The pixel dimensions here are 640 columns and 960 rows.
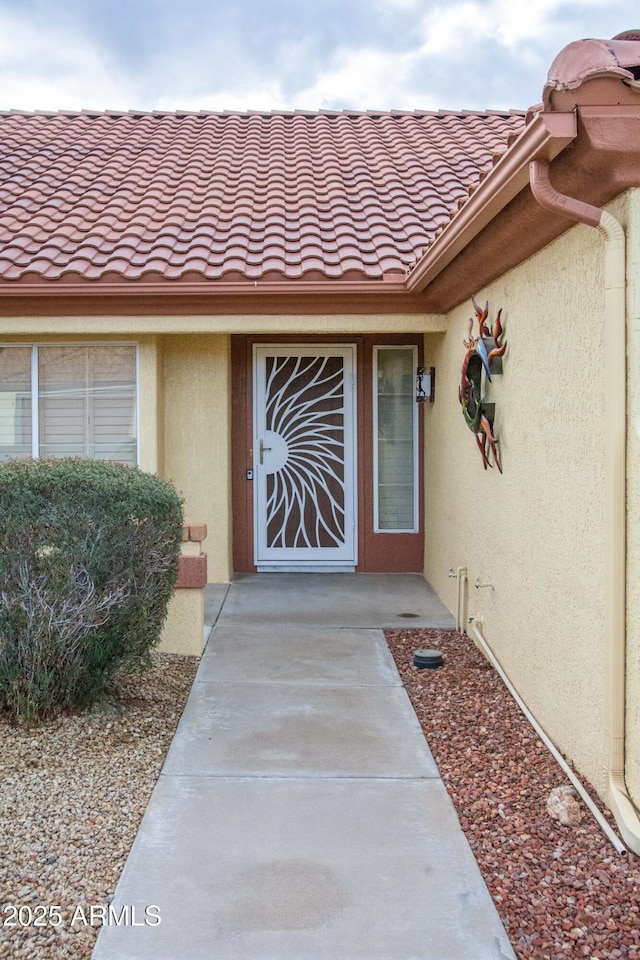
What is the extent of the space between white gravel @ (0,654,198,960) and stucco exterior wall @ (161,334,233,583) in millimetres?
3348

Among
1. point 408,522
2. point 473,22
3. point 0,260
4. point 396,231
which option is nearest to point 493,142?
point 396,231

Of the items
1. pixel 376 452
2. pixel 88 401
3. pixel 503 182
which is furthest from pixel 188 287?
pixel 503 182

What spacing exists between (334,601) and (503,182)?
4.81m

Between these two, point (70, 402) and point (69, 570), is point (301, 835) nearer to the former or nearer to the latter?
point (69, 570)

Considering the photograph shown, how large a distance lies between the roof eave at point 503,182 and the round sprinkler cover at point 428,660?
9.19 ft

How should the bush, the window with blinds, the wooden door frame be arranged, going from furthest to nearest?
the wooden door frame
the window with blinds
the bush

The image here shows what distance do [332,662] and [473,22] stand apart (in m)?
23.3

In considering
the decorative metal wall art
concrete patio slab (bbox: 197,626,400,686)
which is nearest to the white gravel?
concrete patio slab (bbox: 197,626,400,686)

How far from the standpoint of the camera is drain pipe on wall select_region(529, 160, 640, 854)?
4012 mm

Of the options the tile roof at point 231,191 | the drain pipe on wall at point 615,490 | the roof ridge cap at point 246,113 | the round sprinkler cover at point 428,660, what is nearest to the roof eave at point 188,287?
the tile roof at point 231,191

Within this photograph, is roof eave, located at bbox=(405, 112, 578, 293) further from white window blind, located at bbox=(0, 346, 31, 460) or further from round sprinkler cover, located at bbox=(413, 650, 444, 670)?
white window blind, located at bbox=(0, 346, 31, 460)

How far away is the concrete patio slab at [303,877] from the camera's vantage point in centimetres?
316

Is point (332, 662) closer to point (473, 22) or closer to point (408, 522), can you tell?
point (408, 522)

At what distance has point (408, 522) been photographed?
9914 millimetres
